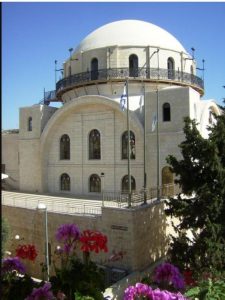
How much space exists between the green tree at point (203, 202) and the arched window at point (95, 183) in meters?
8.82

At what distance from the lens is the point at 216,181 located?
10.3 metres

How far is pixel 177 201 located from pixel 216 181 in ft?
4.63

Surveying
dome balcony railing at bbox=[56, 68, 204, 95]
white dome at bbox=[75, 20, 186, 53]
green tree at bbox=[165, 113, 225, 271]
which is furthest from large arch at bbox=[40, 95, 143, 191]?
green tree at bbox=[165, 113, 225, 271]

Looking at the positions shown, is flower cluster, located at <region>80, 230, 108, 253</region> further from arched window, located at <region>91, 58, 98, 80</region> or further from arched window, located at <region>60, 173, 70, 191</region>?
arched window, located at <region>91, 58, 98, 80</region>

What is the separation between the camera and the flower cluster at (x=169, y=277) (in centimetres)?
357

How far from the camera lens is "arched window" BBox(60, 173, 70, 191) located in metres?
20.6

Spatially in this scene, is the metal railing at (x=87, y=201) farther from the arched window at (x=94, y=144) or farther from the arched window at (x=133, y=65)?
the arched window at (x=133, y=65)

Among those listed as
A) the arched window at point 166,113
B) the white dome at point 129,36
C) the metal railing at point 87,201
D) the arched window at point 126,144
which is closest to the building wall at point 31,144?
the metal railing at point 87,201

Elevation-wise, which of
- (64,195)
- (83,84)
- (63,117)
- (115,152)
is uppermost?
(83,84)

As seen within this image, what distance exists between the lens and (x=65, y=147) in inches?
818

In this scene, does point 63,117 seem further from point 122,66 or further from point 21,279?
point 21,279

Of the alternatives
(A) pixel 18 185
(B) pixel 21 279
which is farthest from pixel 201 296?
(A) pixel 18 185

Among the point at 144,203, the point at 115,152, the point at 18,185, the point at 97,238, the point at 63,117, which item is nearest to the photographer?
the point at 97,238

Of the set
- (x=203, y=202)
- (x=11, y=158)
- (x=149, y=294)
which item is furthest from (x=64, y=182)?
(x=149, y=294)
